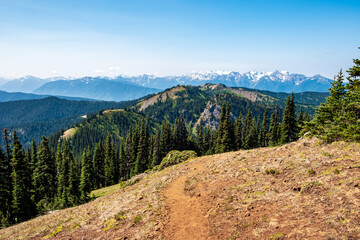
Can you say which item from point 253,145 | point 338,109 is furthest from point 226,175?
point 253,145

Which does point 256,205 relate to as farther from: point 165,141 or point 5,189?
point 165,141

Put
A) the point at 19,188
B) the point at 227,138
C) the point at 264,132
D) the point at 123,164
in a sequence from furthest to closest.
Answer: the point at 264,132, the point at 123,164, the point at 227,138, the point at 19,188

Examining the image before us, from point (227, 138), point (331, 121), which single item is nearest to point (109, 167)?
point (227, 138)

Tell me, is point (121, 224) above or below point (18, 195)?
above

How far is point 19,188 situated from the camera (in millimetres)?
41094

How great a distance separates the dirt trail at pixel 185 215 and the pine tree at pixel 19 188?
38.6 m

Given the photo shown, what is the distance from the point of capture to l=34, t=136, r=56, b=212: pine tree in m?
53.8

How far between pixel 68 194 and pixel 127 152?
117 feet

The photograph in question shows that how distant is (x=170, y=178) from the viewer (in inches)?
969

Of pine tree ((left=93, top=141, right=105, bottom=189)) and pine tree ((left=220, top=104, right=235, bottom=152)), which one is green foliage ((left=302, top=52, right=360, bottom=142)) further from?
pine tree ((left=93, top=141, right=105, bottom=189))

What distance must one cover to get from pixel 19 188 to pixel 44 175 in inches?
552

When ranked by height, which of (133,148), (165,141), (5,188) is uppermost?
(5,188)

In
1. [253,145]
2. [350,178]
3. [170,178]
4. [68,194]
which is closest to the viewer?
[350,178]

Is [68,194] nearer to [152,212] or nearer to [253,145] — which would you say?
[152,212]
